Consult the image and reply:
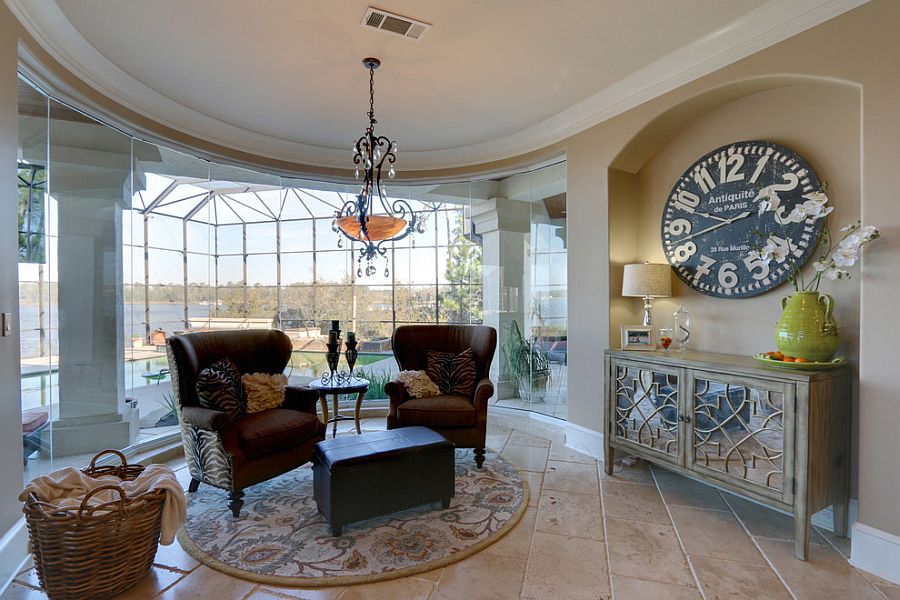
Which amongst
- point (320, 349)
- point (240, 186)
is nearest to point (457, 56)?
point (240, 186)

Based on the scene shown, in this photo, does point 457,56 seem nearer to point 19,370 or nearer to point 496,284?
point 496,284

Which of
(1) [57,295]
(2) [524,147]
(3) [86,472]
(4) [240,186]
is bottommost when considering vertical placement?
(3) [86,472]

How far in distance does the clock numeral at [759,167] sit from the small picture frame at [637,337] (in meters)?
1.19

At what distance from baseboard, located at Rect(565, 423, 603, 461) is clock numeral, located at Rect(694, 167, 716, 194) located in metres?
2.03

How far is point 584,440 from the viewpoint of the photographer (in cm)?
382

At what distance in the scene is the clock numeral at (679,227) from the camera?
10.9ft

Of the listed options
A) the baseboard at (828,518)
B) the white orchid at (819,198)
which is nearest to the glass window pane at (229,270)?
the white orchid at (819,198)

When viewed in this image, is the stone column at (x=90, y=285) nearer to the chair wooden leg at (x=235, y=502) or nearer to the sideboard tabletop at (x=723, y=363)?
the chair wooden leg at (x=235, y=502)

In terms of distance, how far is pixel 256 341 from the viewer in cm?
364

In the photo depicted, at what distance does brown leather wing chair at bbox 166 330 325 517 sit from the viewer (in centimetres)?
276

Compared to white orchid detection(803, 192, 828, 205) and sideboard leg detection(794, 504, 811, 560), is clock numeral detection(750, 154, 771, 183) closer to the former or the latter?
white orchid detection(803, 192, 828, 205)

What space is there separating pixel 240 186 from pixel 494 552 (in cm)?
420

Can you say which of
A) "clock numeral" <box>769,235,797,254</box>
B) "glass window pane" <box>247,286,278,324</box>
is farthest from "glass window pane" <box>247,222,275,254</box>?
"clock numeral" <box>769,235,797,254</box>

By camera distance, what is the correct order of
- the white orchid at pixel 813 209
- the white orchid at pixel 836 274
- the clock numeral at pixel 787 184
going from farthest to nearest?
the clock numeral at pixel 787 184, the white orchid at pixel 813 209, the white orchid at pixel 836 274
